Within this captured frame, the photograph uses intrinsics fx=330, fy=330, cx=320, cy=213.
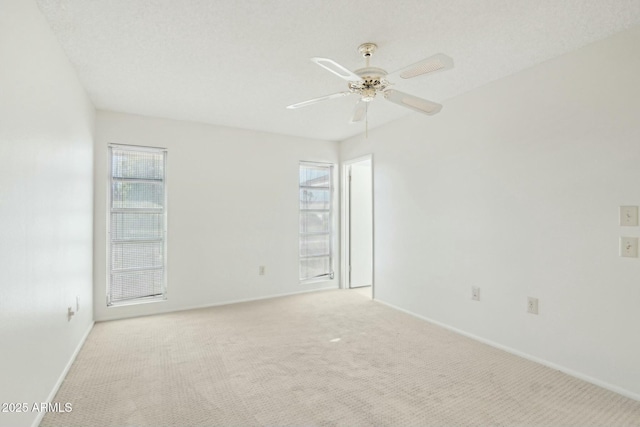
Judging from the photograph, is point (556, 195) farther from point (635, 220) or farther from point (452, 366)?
point (452, 366)

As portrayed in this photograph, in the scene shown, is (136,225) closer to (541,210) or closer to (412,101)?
(412,101)

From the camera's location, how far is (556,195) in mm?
2508

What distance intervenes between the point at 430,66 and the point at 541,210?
1.59 metres

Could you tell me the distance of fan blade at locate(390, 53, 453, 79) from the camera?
1.74m

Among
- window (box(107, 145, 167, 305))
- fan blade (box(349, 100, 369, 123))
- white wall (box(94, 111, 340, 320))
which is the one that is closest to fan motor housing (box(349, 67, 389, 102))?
fan blade (box(349, 100, 369, 123))

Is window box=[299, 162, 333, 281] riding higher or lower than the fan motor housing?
lower

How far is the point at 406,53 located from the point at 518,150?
49.7 inches

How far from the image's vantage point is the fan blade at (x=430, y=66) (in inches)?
68.4

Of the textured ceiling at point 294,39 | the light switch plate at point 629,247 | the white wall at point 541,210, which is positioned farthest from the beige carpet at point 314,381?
the textured ceiling at point 294,39

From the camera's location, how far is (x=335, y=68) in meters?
1.85

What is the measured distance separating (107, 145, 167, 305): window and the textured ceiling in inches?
35.8

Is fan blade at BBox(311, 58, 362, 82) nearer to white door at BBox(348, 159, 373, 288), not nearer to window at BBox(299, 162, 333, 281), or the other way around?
window at BBox(299, 162, 333, 281)

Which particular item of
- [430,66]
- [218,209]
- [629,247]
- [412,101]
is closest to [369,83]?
[412,101]

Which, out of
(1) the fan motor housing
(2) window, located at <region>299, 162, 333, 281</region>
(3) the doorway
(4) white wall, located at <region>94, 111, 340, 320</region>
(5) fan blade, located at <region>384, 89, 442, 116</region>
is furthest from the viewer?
(3) the doorway
